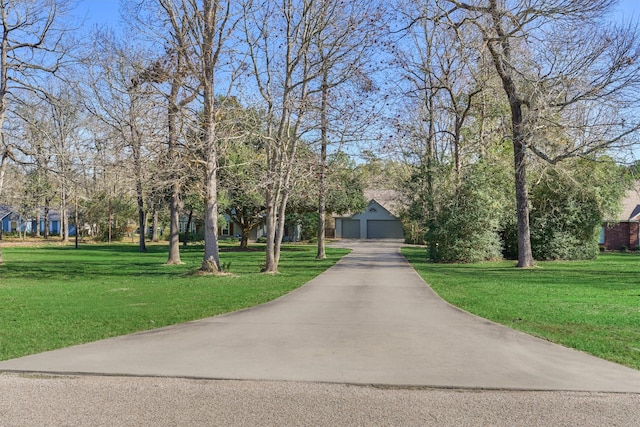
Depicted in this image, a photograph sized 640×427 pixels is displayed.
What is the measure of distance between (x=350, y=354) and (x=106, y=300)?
25.6 feet

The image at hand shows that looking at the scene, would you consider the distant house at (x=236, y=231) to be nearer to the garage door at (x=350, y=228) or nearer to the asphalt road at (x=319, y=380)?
the garage door at (x=350, y=228)

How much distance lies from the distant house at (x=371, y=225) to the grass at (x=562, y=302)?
135 ft

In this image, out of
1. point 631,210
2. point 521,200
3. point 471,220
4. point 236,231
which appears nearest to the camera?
point 521,200

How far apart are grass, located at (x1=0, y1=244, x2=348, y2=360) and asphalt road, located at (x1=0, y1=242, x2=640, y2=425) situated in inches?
40.1

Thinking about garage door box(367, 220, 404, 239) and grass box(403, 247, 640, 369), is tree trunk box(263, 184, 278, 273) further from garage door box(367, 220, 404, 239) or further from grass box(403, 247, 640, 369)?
garage door box(367, 220, 404, 239)

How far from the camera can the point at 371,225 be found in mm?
63406

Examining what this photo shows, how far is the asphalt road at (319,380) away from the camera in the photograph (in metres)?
4.92

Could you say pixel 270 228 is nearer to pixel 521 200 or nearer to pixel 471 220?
pixel 521 200

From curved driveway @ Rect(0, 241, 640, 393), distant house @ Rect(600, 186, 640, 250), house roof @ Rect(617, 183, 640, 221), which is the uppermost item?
house roof @ Rect(617, 183, 640, 221)

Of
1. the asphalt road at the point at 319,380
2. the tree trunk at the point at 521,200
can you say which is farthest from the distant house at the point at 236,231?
the asphalt road at the point at 319,380

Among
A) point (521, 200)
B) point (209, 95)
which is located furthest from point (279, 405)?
point (521, 200)

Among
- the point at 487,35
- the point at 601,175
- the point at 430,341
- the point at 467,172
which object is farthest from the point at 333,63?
the point at 601,175

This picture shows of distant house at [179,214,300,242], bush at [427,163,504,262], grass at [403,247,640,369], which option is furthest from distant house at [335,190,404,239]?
grass at [403,247,640,369]

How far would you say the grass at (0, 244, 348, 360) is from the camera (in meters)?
8.42
